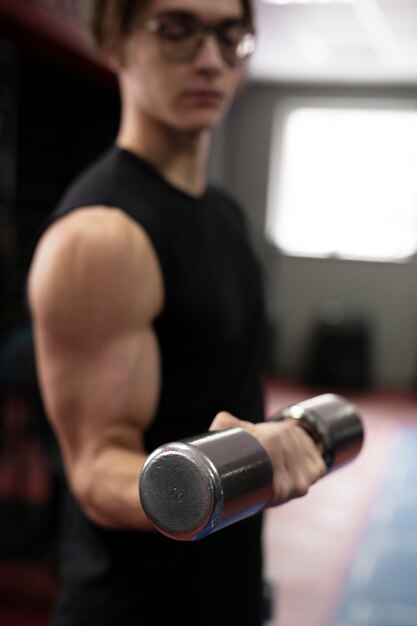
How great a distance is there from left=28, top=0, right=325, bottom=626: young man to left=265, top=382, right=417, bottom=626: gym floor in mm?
A: 1208

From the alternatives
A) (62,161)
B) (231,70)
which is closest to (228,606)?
(231,70)

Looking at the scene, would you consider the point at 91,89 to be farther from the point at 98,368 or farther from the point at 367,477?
the point at 98,368

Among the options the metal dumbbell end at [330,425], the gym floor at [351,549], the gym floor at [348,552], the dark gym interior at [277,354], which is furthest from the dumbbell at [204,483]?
the gym floor at [351,549]

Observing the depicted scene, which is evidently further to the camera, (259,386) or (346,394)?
(346,394)

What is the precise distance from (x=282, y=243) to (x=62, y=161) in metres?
2.31

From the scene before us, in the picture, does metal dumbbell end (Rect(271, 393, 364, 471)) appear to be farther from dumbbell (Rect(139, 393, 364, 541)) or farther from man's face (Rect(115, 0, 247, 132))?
man's face (Rect(115, 0, 247, 132))

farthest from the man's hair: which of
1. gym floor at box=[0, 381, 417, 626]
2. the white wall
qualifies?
the white wall

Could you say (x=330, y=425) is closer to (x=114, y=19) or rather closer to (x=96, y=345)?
(x=96, y=345)

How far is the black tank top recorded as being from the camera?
0.78 m

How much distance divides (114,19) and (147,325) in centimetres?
33

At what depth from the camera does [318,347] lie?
630 centimetres

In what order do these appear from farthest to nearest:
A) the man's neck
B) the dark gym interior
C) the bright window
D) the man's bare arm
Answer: the bright window → the dark gym interior → the man's neck → the man's bare arm

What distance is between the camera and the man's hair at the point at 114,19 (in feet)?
2.58

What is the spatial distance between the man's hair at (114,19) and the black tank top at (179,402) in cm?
12
